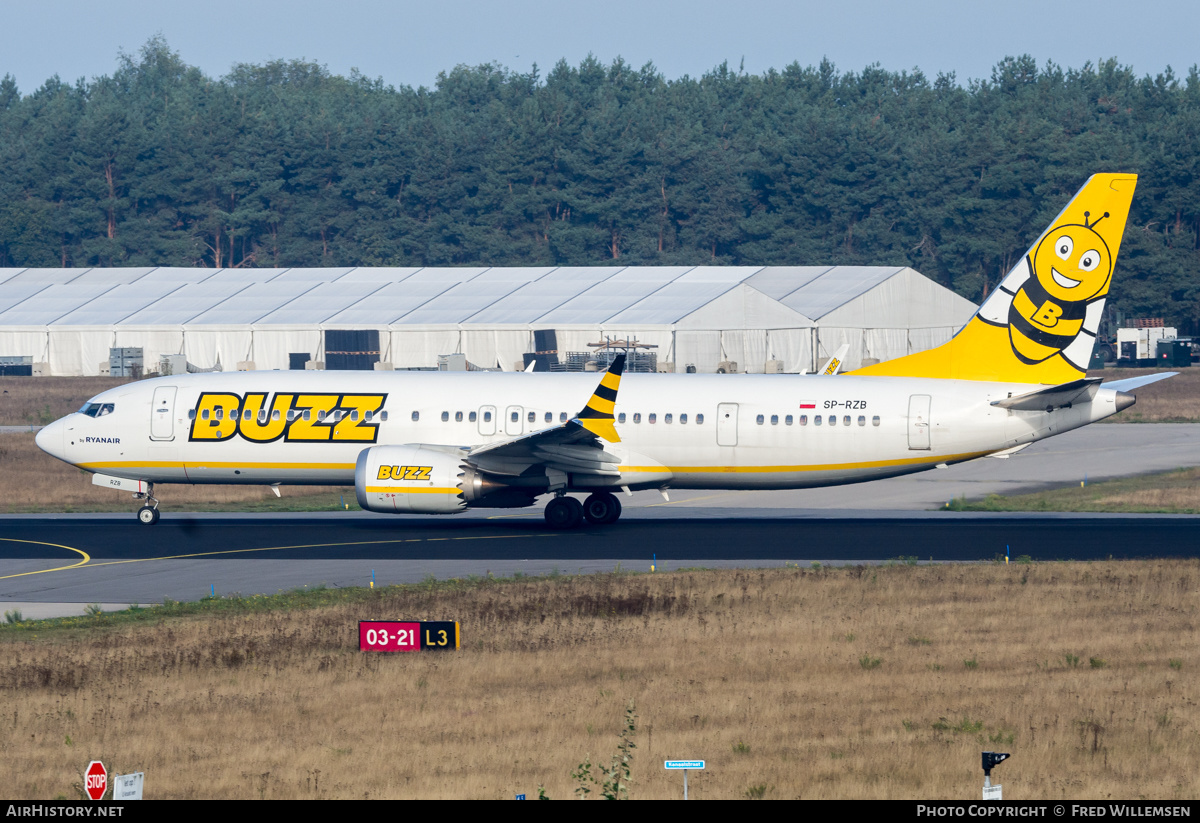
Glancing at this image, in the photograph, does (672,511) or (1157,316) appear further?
(1157,316)

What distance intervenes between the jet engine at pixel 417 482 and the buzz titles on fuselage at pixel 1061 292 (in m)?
14.6

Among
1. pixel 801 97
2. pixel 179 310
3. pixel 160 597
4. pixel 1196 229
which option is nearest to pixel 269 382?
pixel 160 597

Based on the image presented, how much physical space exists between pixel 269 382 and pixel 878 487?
74.5ft

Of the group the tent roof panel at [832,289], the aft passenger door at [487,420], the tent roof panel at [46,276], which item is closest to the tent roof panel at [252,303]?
the tent roof panel at [46,276]

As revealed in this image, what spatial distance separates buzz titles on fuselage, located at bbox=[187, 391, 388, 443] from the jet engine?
1941mm

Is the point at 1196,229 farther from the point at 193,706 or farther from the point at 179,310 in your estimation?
the point at 193,706

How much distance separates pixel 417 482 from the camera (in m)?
35.7

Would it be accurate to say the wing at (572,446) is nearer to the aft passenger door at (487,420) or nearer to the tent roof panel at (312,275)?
the aft passenger door at (487,420)

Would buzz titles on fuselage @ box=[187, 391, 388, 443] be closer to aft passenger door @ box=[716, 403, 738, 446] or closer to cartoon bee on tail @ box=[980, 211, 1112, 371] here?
aft passenger door @ box=[716, 403, 738, 446]

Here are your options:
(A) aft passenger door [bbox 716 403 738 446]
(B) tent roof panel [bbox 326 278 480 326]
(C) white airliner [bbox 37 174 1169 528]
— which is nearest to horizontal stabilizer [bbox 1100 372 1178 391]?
(C) white airliner [bbox 37 174 1169 528]

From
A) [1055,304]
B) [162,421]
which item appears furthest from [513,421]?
[1055,304]

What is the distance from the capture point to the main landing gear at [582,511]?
3834cm

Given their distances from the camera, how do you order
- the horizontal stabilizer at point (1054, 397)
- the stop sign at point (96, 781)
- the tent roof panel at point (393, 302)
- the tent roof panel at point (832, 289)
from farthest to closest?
the tent roof panel at point (393, 302) < the tent roof panel at point (832, 289) < the horizontal stabilizer at point (1054, 397) < the stop sign at point (96, 781)

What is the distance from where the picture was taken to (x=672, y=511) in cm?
4331
